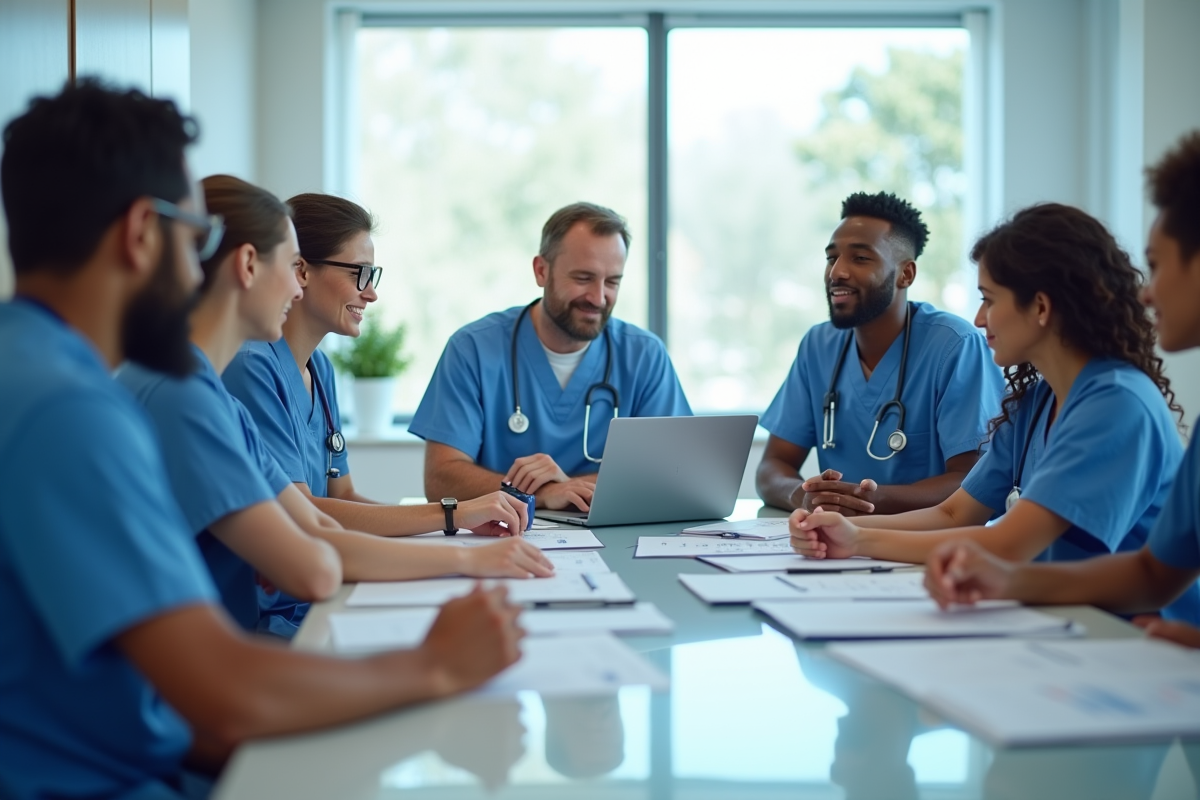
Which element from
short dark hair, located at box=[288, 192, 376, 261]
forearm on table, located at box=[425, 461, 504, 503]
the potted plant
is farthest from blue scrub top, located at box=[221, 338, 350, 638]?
the potted plant

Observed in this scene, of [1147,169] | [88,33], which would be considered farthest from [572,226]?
[1147,169]

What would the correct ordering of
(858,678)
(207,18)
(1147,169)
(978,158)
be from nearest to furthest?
(858,678) → (1147,169) → (207,18) → (978,158)

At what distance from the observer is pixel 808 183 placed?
4.54 meters

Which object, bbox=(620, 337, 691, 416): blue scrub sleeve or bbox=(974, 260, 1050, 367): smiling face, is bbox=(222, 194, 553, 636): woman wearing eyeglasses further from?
bbox=(974, 260, 1050, 367): smiling face

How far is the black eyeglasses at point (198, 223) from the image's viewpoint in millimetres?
1015

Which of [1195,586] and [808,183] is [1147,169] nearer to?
[1195,586]

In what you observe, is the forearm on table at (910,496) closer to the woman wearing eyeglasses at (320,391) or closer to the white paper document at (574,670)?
the woman wearing eyeglasses at (320,391)

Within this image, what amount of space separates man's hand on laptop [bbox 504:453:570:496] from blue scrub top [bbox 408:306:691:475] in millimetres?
397

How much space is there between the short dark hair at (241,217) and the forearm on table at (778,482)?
1233 millimetres

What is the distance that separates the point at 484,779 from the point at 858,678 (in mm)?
431

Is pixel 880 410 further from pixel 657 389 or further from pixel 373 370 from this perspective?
pixel 373 370

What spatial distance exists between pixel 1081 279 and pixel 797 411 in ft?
3.77

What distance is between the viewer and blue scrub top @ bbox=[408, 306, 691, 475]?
2.72 meters

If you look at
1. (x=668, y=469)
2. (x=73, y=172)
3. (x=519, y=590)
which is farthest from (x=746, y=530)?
(x=73, y=172)
